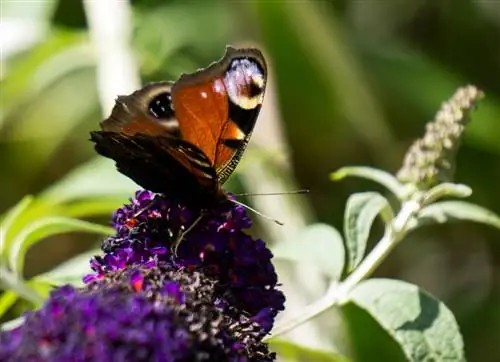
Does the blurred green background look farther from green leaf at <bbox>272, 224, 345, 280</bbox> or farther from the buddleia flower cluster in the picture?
the buddleia flower cluster

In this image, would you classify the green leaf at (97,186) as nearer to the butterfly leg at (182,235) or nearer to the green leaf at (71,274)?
the green leaf at (71,274)

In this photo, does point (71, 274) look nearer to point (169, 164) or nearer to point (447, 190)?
point (169, 164)

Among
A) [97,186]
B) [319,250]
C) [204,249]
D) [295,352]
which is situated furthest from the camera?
[97,186]

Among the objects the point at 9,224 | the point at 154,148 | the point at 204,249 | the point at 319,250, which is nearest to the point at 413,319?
the point at 319,250

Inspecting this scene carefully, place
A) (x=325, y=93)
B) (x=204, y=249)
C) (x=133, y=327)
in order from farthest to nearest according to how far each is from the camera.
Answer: (x=325, y=93), (x=204, y=249), (x=133, y=327)

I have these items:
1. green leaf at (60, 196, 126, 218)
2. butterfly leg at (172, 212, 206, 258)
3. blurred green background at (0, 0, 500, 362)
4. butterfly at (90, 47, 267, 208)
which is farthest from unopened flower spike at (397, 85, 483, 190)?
blurred green background at (0, 0, 500, 362)

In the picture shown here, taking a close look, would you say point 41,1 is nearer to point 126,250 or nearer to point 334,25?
point 334,25

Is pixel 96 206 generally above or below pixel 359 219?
above

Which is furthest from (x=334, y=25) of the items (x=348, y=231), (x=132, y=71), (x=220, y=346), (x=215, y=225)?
(x=220, y=346)
